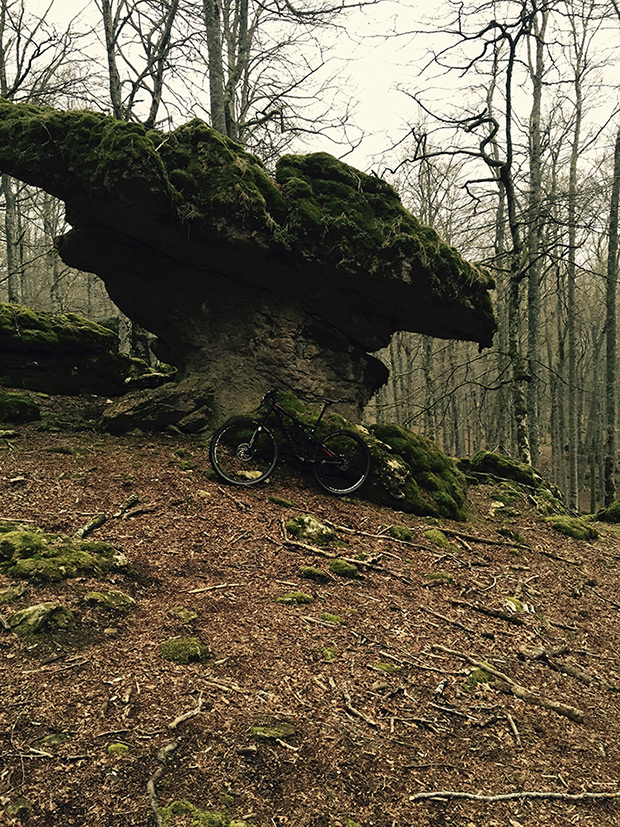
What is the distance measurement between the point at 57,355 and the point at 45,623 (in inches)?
301

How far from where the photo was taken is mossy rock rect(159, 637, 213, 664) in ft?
10.1

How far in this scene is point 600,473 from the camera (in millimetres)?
27312

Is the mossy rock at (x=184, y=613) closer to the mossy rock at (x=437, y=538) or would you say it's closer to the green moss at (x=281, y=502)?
the green moss at (x=281, y=502)

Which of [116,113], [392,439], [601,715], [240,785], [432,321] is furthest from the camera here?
[116,113]

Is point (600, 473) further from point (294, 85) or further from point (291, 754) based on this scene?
point (291, 754)

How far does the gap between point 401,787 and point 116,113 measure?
1312 centimetres

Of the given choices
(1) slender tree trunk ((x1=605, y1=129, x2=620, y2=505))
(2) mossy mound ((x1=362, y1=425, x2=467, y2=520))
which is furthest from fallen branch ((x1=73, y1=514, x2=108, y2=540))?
(1) slender tree trunk ((x1=605, y1=129, x2=620, y2=505))

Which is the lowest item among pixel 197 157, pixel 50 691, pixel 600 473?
pixel 600 473

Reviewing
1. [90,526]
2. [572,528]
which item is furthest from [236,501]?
[572,528]

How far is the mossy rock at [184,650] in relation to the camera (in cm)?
307

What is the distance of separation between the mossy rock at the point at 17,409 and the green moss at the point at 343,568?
527 cm

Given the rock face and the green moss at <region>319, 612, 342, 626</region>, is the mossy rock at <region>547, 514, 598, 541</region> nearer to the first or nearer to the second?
the rock face

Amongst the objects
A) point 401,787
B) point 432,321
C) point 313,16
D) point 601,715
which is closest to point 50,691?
point 401,787

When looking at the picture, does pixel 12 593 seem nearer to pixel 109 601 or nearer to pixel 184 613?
pixel 109 601
